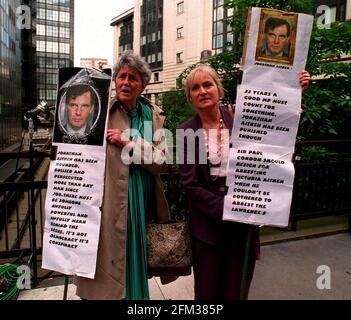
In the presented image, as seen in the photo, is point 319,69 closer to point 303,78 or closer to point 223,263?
point 303,78

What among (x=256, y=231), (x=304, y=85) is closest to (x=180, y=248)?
(x=256, y=231)

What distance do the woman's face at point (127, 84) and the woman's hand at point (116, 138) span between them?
225mm

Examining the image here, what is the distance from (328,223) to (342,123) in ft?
5.68

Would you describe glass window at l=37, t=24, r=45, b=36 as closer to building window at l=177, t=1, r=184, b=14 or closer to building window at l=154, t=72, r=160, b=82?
building window at l=154, t=72, r=160, b=82

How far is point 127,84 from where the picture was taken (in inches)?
87.7

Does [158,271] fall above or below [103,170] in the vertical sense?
below

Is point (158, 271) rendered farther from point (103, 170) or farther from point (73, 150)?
point (73, 150)

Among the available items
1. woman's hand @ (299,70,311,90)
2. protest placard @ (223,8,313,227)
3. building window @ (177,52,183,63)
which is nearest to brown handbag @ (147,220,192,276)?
protest placard @ (223,8,313,227)

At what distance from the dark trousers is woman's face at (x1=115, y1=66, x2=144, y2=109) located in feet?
Answer: 3.36

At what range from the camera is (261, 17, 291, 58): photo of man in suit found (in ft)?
6.47

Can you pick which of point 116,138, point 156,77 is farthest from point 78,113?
point 156,77

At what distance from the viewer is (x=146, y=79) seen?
2.31m

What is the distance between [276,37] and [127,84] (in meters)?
0.92

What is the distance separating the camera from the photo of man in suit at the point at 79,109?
219 cm
